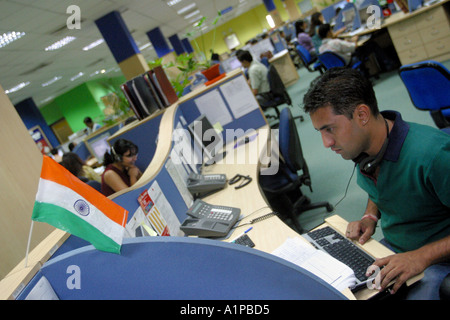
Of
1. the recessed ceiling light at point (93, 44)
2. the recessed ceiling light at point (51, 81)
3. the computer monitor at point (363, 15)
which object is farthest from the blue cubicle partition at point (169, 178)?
the recessed ceiling light at point (51, 81)

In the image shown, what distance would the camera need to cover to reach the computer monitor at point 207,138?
2763mm

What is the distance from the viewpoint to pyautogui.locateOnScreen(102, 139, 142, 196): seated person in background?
271cm

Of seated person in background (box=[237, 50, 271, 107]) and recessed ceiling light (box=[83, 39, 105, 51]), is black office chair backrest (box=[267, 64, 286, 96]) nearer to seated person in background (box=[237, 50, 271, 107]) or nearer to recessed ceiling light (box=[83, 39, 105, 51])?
seated person in background (box=[237, 50, 271, 107])

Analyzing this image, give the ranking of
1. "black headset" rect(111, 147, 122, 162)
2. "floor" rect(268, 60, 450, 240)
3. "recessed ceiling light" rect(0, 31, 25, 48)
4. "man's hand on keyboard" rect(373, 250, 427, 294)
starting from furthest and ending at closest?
"recessed ceiling light" rect(0, 31, 25, 48), "black headset" rect(111, 147, 122, 162), "floor" rect(268, 60, 450, 240), "man's hand on keyboard" rect(373, 250, 427, 294)

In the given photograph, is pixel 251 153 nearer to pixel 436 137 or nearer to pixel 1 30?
pixel 436 137

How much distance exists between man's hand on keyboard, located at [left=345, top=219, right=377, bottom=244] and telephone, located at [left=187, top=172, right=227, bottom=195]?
110cm

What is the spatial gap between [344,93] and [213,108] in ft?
6.75

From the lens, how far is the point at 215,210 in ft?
5.92

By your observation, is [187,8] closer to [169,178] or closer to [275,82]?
[275,82]

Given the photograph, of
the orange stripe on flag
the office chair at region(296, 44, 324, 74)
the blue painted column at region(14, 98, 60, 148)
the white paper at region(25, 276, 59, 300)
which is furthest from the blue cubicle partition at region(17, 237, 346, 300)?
the blue painted column at region(14, 98, 60, 148)

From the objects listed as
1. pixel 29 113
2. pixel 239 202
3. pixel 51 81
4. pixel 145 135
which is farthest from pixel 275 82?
pixel 29 113

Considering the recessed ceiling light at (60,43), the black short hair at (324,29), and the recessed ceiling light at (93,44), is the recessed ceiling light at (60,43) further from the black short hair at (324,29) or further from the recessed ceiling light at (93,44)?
the black short hair at (324,29)

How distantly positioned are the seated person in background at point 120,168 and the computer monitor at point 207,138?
0.55 m

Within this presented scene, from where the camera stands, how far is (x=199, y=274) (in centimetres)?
72
